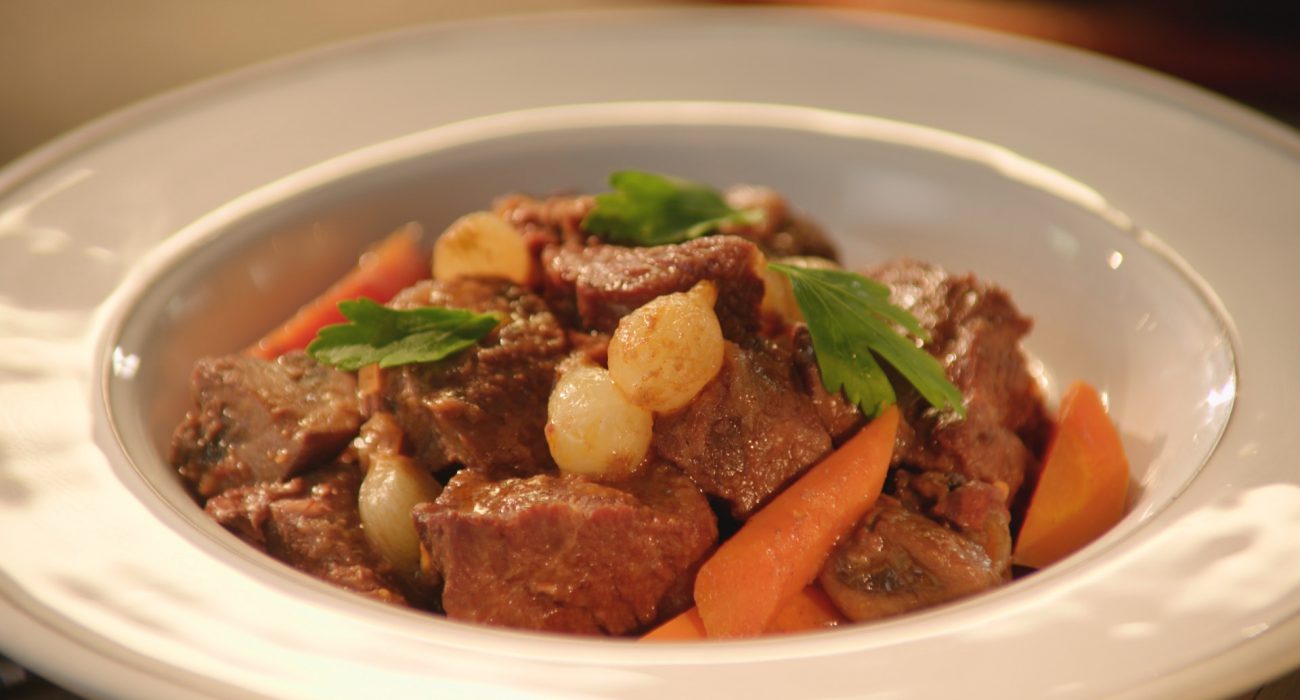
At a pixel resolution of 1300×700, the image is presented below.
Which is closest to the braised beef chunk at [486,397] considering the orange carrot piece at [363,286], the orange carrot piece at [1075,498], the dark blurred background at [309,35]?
the orange carrot piece at [363,286]

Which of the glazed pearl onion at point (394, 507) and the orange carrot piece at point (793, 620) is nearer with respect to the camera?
the orange carrot piece at point (793, 620)

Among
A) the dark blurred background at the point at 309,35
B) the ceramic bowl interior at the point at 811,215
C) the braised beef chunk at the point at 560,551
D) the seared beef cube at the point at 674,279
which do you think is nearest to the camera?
the braised beef chunk at the point at 560,551

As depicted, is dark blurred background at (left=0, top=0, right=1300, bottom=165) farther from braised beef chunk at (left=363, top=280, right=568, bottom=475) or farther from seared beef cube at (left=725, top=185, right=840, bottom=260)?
braised beef chunk at (left=363, top=280, right=568, bottom=475)

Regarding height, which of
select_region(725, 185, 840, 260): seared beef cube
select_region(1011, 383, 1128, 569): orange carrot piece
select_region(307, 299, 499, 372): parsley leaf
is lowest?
select_region(1011, 383, 1128, 569): orange carrot piece

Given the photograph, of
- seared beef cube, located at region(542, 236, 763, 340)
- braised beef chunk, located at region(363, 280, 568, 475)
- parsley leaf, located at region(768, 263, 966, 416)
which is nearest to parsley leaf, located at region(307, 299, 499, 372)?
braised beef chunk, located at region(363, 280, 568, 475)

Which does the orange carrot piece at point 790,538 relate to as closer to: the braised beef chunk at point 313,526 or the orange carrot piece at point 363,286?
the braised beef chunk at point 313,526

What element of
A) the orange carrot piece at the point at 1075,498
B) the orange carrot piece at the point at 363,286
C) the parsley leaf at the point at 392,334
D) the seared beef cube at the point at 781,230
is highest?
the parsley leaf at the point at 392,334

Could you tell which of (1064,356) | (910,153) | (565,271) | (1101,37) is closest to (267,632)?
(565,271)
